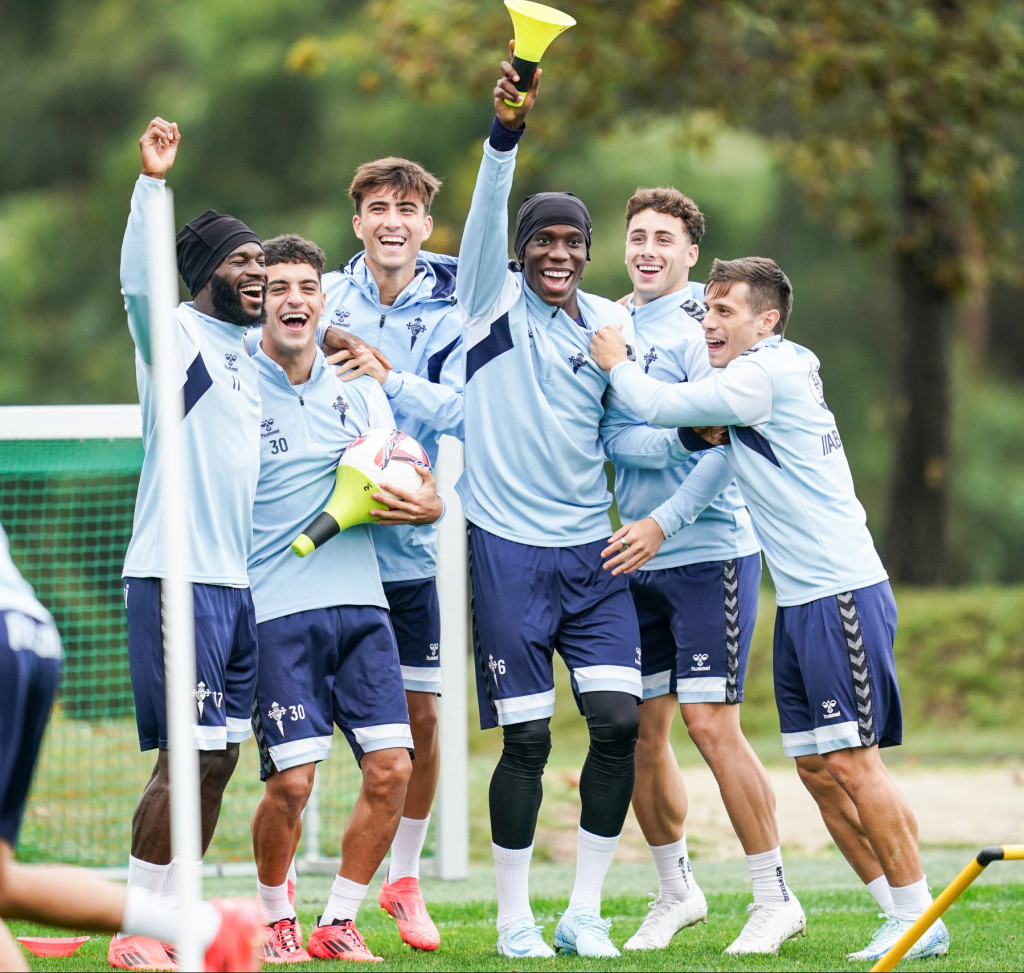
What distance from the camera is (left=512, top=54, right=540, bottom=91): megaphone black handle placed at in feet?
17.1

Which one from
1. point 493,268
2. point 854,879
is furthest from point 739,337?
point 854,879

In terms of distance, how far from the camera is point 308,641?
18.0ft

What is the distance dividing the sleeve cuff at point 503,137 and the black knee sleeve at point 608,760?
1940mm

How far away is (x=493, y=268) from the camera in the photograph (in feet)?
18.3

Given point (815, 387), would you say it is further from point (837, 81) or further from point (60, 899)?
point (837, 81)

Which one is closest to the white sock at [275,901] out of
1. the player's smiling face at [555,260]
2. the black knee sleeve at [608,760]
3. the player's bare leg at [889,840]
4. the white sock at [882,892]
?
the black knee sleeve at [608,760]

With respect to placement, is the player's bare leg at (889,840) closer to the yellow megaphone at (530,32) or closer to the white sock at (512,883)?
the white sock at (512,883)

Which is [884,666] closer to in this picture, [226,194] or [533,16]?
[533,16]

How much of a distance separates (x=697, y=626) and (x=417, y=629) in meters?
1.15

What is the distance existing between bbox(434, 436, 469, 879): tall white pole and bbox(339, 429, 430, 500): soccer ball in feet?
8.80

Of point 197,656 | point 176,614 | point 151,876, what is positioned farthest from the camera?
point 151,876

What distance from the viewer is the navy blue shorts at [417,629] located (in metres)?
6.23

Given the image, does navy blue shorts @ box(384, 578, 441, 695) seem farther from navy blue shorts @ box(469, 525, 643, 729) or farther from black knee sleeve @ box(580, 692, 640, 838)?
black knee sleeve @ box(580, 692, 640, 838)

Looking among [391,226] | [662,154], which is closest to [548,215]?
[391,226]
